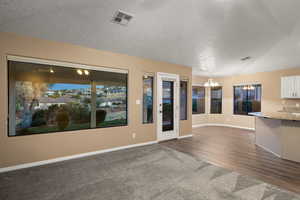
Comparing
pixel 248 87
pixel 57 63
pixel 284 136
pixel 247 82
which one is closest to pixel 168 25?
pixel 57 63

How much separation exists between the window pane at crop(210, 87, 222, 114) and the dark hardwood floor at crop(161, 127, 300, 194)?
309cm

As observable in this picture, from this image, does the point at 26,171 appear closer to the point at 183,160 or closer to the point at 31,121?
the point at 31,121

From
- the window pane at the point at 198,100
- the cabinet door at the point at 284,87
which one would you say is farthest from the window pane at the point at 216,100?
the cabinet door at the point at 284,87

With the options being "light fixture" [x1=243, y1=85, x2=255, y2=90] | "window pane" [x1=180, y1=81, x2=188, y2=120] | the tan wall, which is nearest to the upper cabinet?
"light fixture" [x1=243, y1=85, x2=255, y2=90]

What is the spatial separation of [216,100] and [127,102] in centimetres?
550

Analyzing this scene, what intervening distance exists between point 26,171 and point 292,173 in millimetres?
4905

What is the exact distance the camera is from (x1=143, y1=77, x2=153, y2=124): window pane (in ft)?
14.6

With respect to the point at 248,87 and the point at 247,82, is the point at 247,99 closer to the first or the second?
the point at 248,87

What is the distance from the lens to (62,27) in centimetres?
281

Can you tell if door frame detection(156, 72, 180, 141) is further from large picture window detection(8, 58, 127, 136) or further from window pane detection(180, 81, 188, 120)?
large picture window detection(8, 58, 127, 136)

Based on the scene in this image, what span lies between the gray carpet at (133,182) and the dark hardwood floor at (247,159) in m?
0.29

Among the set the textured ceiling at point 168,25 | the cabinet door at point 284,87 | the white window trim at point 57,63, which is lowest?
the cabinet door at point 284,87

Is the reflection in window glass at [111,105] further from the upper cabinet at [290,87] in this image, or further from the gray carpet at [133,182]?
the upper cabinet at [290,87]

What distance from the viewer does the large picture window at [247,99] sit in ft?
21.0
